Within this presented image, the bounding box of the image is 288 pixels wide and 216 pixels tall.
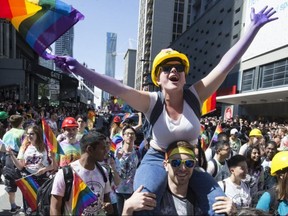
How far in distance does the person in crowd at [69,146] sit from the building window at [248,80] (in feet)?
97.8

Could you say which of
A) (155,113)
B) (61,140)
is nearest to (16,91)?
(61,140)

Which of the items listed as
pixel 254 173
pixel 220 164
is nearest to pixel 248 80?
pixel 254 173

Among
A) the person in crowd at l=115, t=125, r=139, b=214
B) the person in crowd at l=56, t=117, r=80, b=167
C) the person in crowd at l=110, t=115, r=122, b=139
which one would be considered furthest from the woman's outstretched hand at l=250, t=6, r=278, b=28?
the person in crowd at l=110, t=115, r=122, b=139

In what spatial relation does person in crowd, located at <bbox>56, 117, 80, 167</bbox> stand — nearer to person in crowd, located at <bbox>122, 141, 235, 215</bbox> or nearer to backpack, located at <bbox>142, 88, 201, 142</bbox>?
backpack, located at <bbox>142, 88, 201, 142</bbox>

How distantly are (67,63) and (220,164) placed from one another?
9.84 ft

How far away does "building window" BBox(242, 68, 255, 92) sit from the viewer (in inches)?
1266

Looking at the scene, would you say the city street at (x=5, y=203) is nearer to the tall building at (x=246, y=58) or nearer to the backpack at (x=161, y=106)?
the backpack at (x=161, y=106)

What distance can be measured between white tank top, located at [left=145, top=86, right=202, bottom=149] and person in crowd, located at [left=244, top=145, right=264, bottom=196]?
6.95ft

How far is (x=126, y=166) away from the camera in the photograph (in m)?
4.75

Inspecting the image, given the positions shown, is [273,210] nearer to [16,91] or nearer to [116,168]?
[116,168]

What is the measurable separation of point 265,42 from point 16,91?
2252 centimetres

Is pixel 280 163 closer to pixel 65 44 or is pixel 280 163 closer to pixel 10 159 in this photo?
pixel 10 159

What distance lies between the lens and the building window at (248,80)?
3216 centimetres

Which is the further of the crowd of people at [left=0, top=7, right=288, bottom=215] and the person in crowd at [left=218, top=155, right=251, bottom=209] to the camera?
the person in crowd at [left=218, top=155, right=251, bottom=209]
